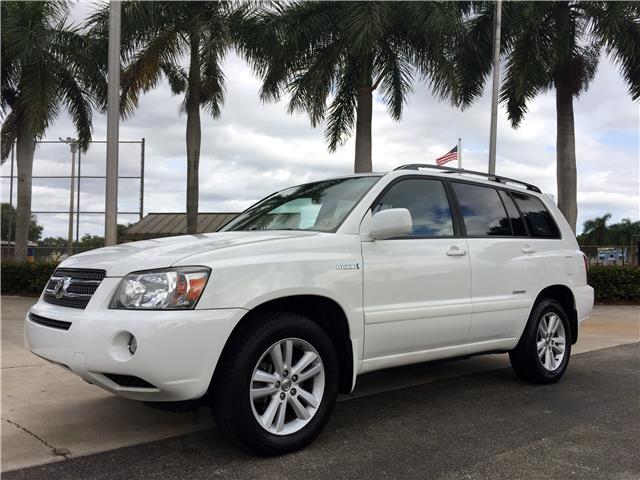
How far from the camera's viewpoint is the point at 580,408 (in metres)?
4.98

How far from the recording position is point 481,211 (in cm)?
530

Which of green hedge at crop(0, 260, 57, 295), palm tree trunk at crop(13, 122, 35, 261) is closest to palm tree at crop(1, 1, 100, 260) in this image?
palm tree trunk at crop(13, 122, 35, 261)

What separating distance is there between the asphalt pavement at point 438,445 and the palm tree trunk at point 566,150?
36.8 ft

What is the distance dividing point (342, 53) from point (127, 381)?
485 inches

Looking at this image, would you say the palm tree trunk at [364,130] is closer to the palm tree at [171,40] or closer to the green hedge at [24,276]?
the palm tree at [171,40]

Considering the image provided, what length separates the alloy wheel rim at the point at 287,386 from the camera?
3615 millimetres

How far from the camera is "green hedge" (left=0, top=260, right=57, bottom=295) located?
15289 millimetres

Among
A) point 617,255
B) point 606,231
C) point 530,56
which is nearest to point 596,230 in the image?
point 606,231

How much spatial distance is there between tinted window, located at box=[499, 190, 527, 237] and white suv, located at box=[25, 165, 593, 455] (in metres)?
0.02

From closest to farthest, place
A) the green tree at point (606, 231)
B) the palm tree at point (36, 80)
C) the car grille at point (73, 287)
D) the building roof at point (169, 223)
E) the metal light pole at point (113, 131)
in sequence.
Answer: the car grille at point (73, 287), the metal light pole at point (113, 131), the palm tree at point (36, 80), the building roof at point (169, 223), the green tree at point (606, 231)

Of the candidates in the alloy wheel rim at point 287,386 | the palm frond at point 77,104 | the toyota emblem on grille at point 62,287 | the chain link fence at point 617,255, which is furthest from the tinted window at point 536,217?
the chain link fence at point 617,255

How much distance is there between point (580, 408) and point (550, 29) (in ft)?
41.4

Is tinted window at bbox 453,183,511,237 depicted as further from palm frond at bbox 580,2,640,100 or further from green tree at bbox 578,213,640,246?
green tree at bbox 578,213,640,246

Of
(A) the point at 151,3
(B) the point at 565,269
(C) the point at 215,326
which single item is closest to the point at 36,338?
(C) the point at 215,326
